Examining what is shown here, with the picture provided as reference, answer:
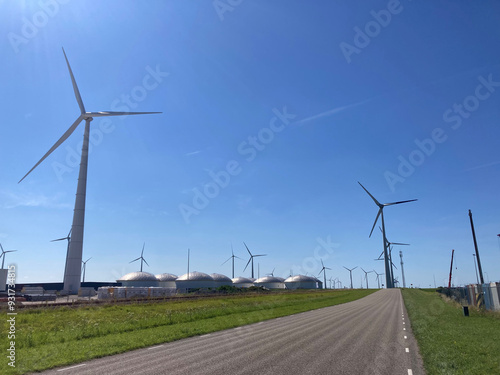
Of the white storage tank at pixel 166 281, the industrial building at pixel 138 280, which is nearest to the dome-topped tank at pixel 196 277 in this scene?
the white storage tank at pixel 166 281

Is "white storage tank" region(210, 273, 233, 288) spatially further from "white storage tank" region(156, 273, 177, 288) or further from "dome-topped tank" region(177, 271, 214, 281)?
"white storage tank" region(156, 273, 177, 288)

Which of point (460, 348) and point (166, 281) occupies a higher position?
point (166, 281)

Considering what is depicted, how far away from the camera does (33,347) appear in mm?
17266

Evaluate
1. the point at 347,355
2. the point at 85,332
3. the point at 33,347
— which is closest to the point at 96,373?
the point at 33,347

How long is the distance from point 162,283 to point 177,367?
153431 mm

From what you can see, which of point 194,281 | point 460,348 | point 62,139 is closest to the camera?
point 460,348

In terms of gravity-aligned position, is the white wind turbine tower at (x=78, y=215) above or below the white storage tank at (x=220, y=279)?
above

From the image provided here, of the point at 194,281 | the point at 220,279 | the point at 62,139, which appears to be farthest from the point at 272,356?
the point at 220,279

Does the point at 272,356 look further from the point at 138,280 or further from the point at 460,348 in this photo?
the point at 138,280

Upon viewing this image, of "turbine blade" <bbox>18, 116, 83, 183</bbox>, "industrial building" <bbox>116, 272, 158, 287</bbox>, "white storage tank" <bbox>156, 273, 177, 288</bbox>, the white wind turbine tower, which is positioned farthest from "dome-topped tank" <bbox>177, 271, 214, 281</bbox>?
"turbine blade" <bbox>18, 116, 83, 183</bbox>

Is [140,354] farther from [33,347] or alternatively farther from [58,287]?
[58,287]

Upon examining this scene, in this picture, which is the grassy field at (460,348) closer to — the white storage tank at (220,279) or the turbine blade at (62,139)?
the turbine blade at (62,139)

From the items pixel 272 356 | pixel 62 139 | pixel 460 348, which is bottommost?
pixel 460 348

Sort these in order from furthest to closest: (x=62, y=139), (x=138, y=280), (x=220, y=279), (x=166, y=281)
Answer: (x=220, y=279)
(x=166, y=281)
(x=138, y=280)
(x=62, y=139)
